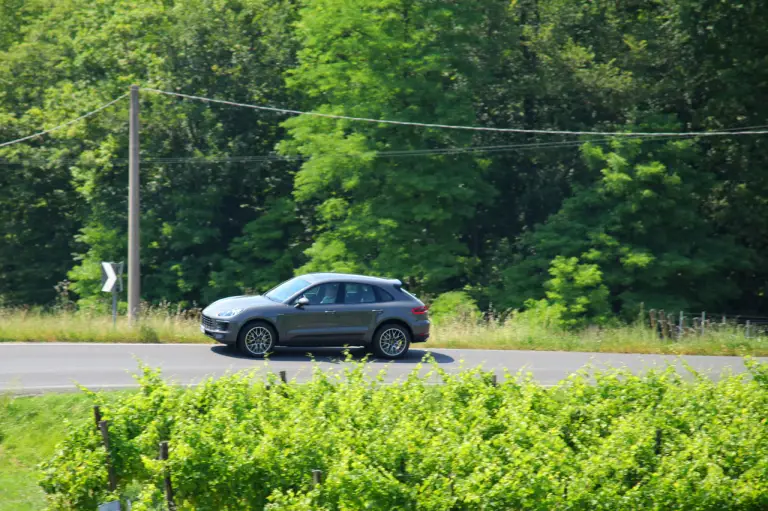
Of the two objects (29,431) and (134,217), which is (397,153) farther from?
(29,431)

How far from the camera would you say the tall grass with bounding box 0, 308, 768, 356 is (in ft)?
69.6

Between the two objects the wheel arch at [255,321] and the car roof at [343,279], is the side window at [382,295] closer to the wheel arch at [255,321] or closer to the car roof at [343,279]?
the car roof at [343,279]

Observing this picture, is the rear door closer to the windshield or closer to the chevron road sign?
the windshield

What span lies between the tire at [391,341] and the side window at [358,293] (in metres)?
0.58

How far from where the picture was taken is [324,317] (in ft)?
62.0

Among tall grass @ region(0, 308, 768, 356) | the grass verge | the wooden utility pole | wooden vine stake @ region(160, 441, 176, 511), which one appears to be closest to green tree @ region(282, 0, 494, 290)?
tall grass @ region(0, 308, 768, 356)

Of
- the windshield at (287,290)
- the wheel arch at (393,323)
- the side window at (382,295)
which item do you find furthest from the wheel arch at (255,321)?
the side window at (382,295)

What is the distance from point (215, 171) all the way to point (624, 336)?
21200mm

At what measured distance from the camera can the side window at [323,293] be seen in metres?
18.9

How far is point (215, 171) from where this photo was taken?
132 ft

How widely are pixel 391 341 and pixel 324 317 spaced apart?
1.38 m

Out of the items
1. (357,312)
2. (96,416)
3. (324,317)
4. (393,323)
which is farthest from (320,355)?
(96,416)

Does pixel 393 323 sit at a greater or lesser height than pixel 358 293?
lesser

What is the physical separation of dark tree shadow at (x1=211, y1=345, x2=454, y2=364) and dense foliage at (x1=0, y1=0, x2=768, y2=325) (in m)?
14.5
